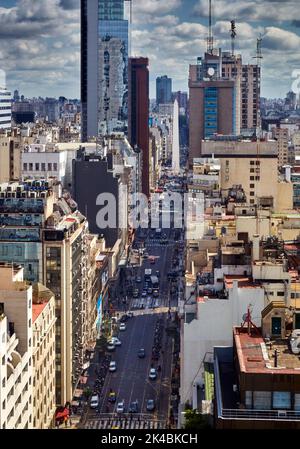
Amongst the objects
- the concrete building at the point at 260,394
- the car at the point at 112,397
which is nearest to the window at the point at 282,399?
the concrete building at the point at 260,394

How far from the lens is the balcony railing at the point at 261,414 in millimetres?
8109

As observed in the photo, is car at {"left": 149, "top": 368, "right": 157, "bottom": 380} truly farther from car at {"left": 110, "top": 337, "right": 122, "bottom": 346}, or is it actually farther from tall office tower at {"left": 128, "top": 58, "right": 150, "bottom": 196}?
tall office tower at {"left": 128, "top": 58, "right": 150, "bottom": 196}

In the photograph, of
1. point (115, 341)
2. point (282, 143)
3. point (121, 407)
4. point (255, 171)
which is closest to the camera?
point (121, 407)

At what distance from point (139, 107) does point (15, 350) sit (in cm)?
4035

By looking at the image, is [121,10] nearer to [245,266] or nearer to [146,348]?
[146,348]

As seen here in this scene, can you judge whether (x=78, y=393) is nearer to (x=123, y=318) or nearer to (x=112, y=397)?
(x=112, y=397)

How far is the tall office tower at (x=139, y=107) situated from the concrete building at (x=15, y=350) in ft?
123

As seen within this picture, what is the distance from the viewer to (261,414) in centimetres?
817

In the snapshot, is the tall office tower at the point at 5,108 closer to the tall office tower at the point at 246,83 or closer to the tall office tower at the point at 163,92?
the tall office tower at the point at 246,83

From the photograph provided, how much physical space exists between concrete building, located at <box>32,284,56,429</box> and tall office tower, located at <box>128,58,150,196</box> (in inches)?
1342

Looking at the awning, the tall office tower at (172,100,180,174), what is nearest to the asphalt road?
the awning

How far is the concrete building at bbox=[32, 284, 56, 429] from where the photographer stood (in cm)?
1362

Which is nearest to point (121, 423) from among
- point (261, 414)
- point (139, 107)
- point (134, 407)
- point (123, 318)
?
point (134, 407)
